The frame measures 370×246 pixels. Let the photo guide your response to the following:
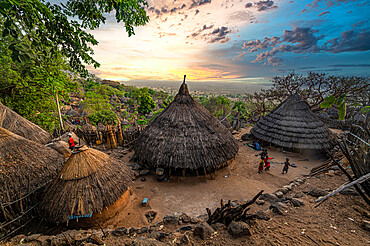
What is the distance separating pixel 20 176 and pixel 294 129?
15.6 metres

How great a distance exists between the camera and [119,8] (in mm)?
3744

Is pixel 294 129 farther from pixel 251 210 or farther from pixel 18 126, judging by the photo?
pixel 18 126

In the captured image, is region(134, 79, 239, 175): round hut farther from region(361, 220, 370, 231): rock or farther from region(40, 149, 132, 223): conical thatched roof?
region(361, 220, 370, 231): rock

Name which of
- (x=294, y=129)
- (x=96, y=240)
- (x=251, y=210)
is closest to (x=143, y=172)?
(x=96, y=240)

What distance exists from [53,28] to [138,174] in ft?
22.7

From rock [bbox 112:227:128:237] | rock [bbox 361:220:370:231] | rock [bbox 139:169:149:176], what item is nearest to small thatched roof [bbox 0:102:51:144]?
rock [bbox 139:169:149:176]

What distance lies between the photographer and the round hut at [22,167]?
15.4 ft

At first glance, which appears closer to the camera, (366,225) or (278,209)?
(366,225)

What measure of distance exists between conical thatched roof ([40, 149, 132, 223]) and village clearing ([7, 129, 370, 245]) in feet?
1.84

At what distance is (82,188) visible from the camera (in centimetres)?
461

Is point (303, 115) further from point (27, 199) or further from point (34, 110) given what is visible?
point (34, 110)

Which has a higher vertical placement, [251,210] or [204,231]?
[204,231]

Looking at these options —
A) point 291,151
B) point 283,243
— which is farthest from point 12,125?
point 291,151

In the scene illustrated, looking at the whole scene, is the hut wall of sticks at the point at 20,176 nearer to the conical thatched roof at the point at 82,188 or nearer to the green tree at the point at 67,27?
the conical thatched roof at the point at 82,188
